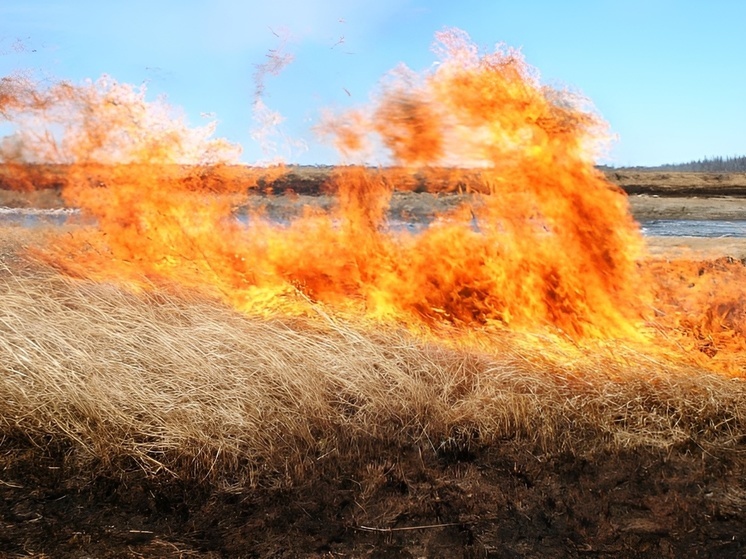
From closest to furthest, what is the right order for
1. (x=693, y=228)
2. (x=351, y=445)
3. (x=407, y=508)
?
(x=407, y=508) < (x=351, y=445) < (x=693, y=228)

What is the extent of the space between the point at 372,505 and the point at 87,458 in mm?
2055

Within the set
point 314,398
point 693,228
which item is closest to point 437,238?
point 314,398

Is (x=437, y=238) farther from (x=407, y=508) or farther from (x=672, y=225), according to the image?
(x=672, y=225)

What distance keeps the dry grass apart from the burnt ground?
0.15 meters

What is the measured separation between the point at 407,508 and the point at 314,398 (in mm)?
1297

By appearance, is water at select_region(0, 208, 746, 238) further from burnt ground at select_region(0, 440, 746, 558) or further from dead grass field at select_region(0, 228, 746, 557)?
burnt ground at select_region(0, 440, 746, 558)

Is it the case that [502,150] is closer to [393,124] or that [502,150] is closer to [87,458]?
[393,124]

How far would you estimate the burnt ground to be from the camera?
3723 mm

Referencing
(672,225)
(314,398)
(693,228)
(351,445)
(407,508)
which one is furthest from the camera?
(672,225)

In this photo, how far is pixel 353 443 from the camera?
15.6ft

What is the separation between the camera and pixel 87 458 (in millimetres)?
4633

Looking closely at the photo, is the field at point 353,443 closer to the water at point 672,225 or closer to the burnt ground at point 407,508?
the burnt ground at point 407,508

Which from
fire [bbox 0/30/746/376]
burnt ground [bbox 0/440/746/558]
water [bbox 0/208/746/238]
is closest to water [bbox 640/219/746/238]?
water [bbox 0/208/746/238]

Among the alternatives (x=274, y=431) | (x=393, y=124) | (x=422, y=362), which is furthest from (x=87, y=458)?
(x=393, y=124)
